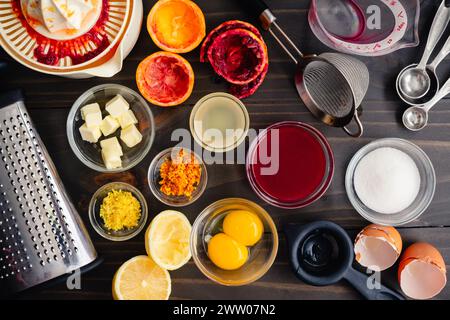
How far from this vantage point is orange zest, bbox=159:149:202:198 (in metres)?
1.21

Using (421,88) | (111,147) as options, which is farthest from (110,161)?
(421,88)

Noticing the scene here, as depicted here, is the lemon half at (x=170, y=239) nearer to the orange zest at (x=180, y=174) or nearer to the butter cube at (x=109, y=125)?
the orange zest at (x=180, y=174)

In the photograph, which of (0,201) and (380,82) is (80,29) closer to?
(0,201)

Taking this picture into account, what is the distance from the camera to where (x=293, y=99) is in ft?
4.09

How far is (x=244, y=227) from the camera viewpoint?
119 cm

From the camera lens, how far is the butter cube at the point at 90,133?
121 cm

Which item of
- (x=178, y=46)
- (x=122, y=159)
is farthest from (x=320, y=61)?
(x=122, y=159)

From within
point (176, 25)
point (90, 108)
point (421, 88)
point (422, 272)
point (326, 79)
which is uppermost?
point (176, 25)

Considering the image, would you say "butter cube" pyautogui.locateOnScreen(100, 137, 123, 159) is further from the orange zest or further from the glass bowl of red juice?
the glass bowl of red juice

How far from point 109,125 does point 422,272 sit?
0.89 meters

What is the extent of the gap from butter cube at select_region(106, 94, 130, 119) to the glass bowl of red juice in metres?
0.35

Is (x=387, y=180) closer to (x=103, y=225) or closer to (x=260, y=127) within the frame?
(x=260, y=127)
